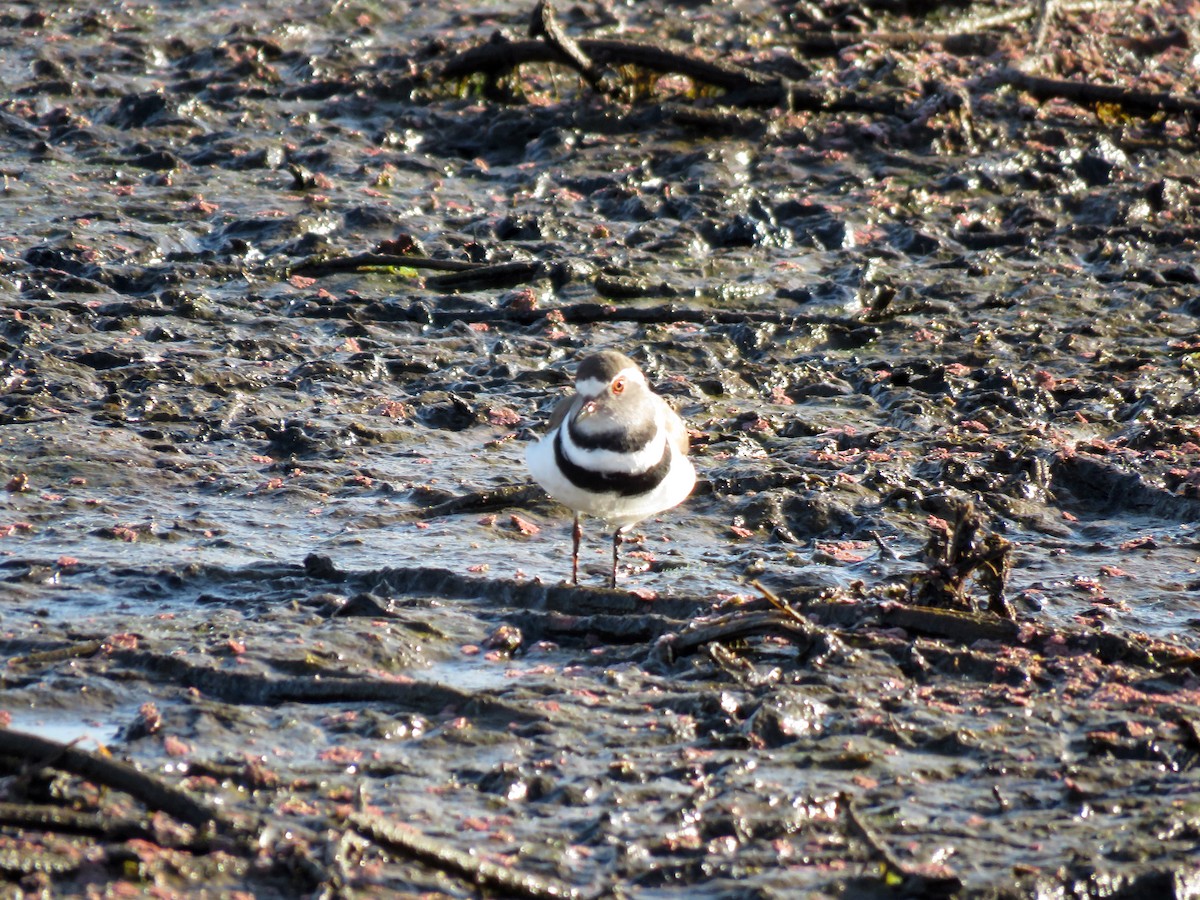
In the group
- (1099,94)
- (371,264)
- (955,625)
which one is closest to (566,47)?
(371,264)

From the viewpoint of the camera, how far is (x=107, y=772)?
4.66 metres

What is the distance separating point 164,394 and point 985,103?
24.1 ft

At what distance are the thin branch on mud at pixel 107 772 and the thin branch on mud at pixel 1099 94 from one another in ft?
33.6

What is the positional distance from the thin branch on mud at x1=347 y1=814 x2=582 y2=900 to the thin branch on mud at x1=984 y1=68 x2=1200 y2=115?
999 centimetres

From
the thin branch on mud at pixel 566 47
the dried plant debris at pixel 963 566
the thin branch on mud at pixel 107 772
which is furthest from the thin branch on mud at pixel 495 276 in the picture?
the thin branch on mud at pixel 107 772

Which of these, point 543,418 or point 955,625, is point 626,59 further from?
point 955,625

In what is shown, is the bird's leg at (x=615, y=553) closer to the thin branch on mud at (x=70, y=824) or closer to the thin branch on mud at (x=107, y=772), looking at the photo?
the thin branch on mud at (x=107, y=772)

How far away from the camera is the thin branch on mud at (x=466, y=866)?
14.4ft

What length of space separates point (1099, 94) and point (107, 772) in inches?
409

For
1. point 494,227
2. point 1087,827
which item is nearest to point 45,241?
point 494,227

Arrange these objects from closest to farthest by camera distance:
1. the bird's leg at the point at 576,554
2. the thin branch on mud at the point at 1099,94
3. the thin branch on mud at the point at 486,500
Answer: the bird's leg at the point at 576,554 < the thin branch on mud at the point at 486,500 < the thin branch on mud at the point at 1099,94

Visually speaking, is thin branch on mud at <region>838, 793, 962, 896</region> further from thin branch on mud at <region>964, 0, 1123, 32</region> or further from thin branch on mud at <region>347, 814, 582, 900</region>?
thin branch on mud at <region>964, 0, 1123, 32</region>

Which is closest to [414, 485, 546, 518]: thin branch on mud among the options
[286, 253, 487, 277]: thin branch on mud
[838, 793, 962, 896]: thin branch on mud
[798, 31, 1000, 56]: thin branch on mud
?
[286, 253, 487, 277]: thin branch on mud

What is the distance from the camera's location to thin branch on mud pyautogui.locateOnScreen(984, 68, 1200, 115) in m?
12.6
